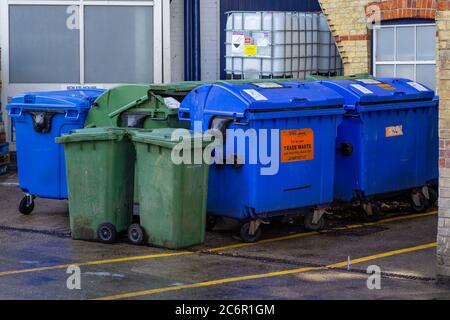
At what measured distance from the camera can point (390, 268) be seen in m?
9.97

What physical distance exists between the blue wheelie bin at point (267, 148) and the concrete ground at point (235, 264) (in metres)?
0.38

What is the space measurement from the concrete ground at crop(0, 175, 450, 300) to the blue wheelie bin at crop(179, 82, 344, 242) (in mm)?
378

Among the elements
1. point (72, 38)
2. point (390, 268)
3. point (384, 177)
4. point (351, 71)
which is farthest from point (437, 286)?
point (72, 38)

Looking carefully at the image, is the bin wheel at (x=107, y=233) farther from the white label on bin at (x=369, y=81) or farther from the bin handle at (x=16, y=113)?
the white label on bin at (x=369, y=81)

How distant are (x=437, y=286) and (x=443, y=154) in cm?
116

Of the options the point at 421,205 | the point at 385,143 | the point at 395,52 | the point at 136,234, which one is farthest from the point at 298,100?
the point at 395,52

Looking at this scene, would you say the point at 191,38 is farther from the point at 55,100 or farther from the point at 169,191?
the point at 169,191

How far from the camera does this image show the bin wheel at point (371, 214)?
12.6 meters

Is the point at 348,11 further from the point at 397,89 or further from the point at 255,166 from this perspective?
the point at 255,166

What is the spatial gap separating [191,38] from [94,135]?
7.52 metres

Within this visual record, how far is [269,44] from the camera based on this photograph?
16703 mm
